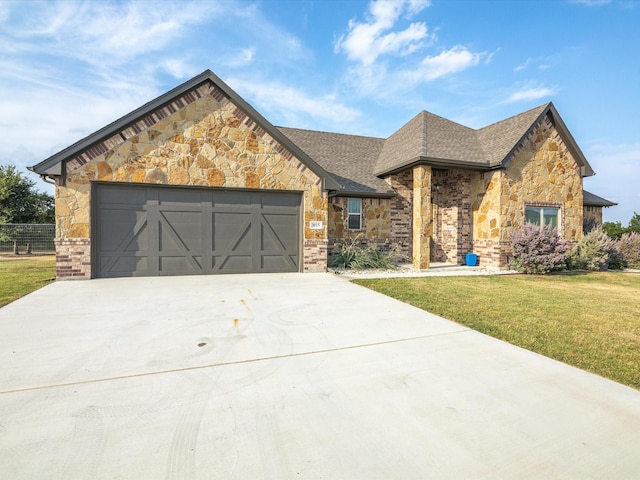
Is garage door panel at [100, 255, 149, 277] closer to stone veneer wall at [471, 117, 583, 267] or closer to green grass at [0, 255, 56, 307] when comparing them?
green grass at [0, 255, 56, 307]

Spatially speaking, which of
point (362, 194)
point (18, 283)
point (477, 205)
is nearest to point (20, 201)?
point (18, 283)

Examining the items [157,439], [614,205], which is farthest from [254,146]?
[614,205]

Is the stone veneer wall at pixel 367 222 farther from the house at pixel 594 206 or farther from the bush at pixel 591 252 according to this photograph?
the house at pixel 594 206

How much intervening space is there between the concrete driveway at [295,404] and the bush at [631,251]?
635 inches

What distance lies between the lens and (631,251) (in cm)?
1534

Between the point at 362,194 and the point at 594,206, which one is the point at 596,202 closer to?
the point at 594,206

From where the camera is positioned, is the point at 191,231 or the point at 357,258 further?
the point at 357,258

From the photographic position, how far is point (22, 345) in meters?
4.14

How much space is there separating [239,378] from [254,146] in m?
8.66

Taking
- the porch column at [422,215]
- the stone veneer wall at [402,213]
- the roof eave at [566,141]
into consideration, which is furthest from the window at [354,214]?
the roof eave at [566,141]

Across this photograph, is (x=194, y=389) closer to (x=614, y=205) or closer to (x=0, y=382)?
(x=0, y=382)

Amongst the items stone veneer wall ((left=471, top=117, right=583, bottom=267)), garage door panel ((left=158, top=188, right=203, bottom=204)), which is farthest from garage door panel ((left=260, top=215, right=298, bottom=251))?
Result: stone veneer wall ((left=471, top=117, right=583, bottom=267))

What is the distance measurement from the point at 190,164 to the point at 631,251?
20257mm

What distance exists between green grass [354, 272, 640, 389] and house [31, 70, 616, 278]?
3.32 metres
